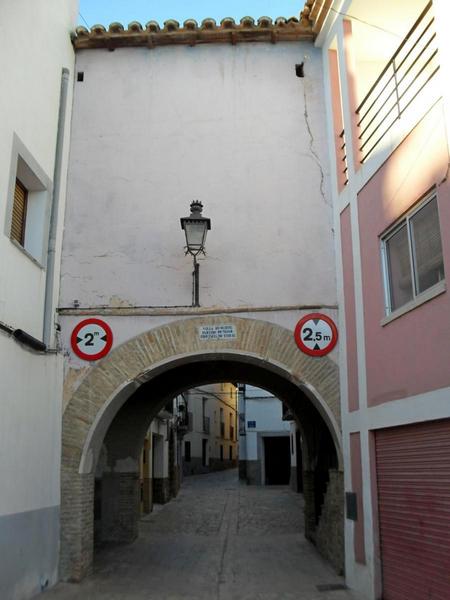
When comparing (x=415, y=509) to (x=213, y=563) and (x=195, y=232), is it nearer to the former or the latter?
(x=195, y=232)

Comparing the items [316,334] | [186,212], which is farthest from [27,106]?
[316,334]

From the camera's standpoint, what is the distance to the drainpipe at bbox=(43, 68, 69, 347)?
27.0ft

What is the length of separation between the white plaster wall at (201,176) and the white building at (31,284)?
0.54m

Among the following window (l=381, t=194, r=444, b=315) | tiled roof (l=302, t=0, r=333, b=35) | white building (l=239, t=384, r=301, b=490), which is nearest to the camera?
window (l=381, t=194, r=444, b=315)

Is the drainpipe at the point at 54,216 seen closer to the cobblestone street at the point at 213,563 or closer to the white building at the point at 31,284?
the white building at the point at 31,284

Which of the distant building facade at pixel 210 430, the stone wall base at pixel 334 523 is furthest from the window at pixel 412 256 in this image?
the distant building facade at pixel 210 430

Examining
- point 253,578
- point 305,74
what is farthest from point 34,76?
point 253,578

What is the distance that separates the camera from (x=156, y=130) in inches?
372

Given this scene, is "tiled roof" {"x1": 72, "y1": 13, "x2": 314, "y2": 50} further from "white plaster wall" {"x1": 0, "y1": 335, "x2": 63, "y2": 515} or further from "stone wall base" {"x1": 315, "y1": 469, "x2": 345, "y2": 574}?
"stone wall base" {"x1": 315, "y1": 469, "x2": 345, "y2": 574}

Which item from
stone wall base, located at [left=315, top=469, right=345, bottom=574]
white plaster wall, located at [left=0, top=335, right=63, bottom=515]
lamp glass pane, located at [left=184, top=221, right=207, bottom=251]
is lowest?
stone wall base, located at [left=315, top=469, right=345, bottom=574]

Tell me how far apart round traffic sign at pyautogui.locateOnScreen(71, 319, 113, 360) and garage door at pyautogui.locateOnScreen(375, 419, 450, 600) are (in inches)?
147

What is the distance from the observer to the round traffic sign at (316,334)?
8320mm

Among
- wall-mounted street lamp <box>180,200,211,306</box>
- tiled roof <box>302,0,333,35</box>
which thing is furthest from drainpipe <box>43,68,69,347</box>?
tiled roof <box>302,0,333,35</box>

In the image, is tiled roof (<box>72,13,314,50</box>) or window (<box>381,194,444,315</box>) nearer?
window (<box>381,194,444,315</box>)
